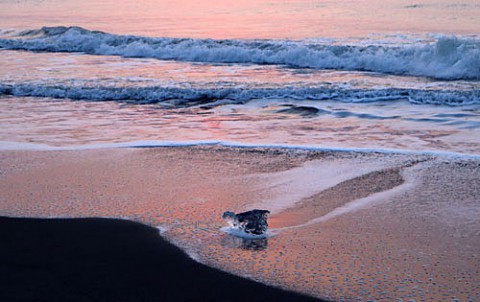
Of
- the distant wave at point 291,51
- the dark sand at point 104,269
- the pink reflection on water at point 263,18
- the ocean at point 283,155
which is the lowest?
the dark sand at point 104,269

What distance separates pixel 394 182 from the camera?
6.52 m

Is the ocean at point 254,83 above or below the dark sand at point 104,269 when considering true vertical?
above

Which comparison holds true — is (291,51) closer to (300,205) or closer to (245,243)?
(300,205)

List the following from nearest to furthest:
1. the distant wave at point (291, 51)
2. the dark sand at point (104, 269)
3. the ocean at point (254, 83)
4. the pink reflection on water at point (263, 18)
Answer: the dark sand at point (104, 269), the ocean at point (254, 83), the distant wave at point (291, 51), the pink reflection on water at point (263, 18)

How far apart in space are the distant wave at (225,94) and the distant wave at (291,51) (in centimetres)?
364

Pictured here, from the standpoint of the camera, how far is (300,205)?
584cm

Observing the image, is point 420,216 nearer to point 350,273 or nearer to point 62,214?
point 350,273

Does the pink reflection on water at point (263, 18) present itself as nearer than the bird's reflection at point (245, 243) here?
No

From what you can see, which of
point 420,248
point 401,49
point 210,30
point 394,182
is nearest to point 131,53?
point 210,30

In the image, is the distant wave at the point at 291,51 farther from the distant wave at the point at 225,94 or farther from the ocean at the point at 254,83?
the distant wave at the point at 225,94

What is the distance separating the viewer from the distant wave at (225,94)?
38.9 feet

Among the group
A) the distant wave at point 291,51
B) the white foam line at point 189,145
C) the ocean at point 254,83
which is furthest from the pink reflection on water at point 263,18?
the white foam line at point 189,145

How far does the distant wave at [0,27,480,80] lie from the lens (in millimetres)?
16375

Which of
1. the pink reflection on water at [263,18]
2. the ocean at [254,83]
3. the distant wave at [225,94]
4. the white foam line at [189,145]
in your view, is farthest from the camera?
the pink reflection on water at [263,18]
